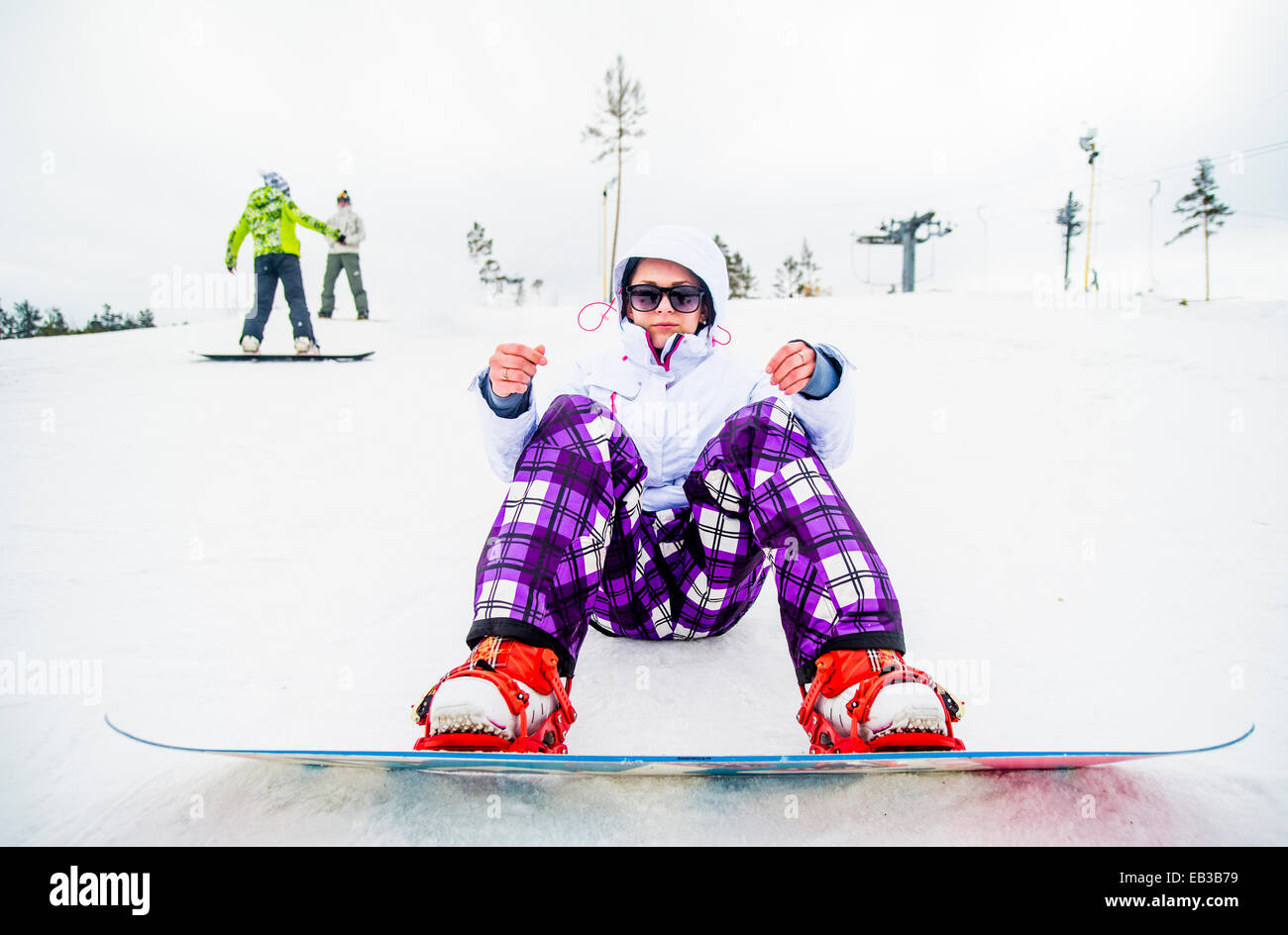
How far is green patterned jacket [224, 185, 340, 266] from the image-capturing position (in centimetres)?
617

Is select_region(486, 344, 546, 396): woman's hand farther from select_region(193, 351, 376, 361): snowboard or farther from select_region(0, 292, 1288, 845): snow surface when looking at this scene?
select_region(193, 351, 376, 361): snowboard

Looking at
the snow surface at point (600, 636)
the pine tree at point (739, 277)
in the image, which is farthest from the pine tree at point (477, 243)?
the snow surface at point (600, 636)

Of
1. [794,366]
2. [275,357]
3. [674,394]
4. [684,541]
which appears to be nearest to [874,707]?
[684,541]

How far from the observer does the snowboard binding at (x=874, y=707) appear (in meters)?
1.17

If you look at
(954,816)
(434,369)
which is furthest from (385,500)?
(434,369)

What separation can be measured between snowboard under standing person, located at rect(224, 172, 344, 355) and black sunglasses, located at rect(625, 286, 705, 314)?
5.45 meters

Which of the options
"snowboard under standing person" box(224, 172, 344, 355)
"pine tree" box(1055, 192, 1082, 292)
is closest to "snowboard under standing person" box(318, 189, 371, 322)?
"snowboard under standing person" box(224, 172, 344, 355)

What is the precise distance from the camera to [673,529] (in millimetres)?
1683

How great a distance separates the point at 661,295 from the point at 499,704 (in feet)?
3.80

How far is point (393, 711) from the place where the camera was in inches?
64.5

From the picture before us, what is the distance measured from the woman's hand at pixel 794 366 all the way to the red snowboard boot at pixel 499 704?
0.81 metres

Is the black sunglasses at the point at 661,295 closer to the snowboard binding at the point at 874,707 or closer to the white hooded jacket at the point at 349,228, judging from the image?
the snowboard binding at the point at 874,707

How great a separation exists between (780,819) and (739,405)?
1022 millimetres

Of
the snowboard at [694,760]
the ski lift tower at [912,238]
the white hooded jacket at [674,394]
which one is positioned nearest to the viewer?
the snowboard at [694,760]
